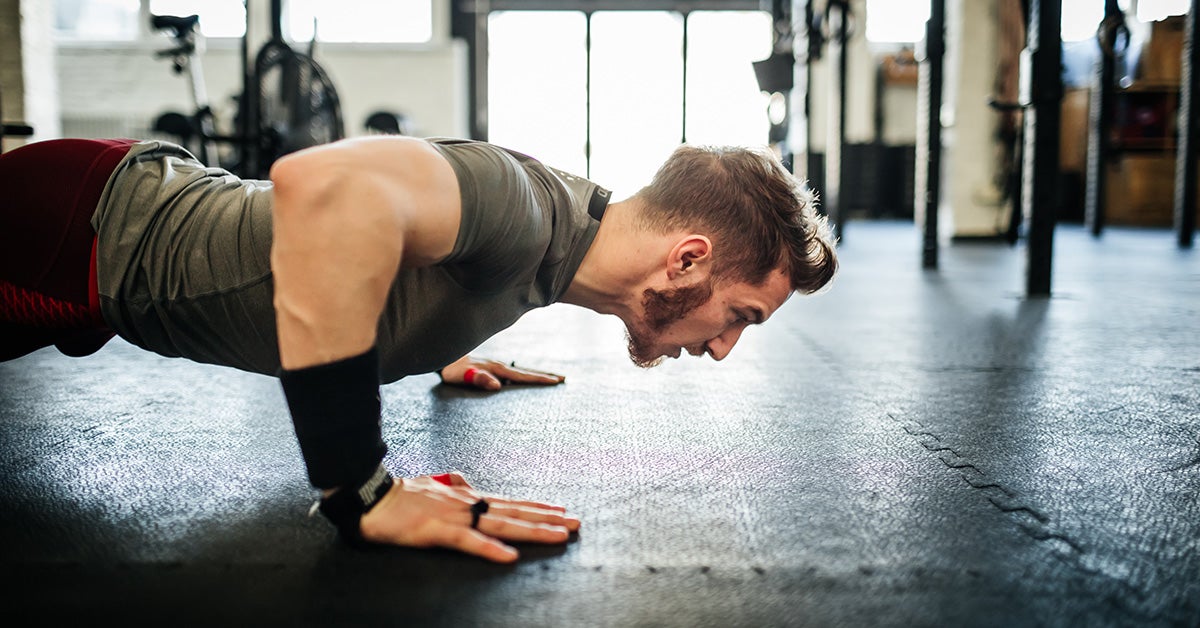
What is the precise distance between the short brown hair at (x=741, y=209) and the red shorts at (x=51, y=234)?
71 centimetres

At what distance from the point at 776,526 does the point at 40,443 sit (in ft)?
3.46

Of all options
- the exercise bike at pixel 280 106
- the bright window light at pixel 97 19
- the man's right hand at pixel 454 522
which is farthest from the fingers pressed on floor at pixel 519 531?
the bright window light at pixel 97 19

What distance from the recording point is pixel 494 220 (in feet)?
3.40

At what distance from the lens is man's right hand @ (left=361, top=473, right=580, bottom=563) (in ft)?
3.22

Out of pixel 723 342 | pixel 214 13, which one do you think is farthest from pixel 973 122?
pixel 214 13

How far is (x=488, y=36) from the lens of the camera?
1085 centimetres

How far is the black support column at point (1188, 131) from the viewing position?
17.4ft

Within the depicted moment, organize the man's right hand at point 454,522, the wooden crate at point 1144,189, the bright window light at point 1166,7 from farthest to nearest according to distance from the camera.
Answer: the wooden crate at point 1144,189 < the bright window light at point 1166,7 < the man's right hand at point 454,522

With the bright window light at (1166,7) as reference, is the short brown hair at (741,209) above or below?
below

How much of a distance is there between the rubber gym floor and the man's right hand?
2 centimetres

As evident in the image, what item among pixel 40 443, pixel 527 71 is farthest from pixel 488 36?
pixel 40 443

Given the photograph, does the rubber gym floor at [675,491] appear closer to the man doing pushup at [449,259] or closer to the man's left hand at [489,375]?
the man's left hand at [489,375]

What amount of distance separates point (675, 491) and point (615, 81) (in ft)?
33.1

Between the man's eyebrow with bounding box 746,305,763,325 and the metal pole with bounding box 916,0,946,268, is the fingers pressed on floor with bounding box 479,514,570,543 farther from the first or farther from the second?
the metal pole with bounding box 916,0,946,268
